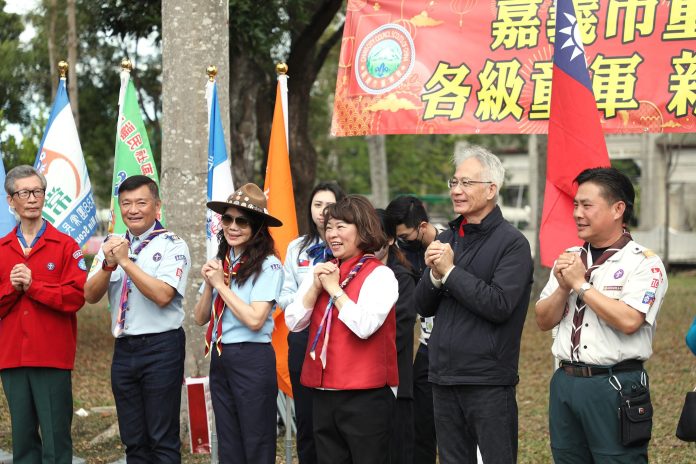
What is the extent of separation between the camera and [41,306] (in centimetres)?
576

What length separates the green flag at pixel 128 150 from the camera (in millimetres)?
6676

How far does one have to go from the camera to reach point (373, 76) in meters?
7.52

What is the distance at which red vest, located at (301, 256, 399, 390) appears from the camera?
16.2 ft

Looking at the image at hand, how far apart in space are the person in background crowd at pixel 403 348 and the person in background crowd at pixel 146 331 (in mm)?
1255

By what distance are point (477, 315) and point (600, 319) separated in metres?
0.59

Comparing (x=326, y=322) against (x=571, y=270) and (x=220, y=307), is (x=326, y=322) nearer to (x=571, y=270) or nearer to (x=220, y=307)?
(x=220, y=307)

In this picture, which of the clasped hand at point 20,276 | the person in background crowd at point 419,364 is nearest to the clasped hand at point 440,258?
the person in background crowd at point 419,364

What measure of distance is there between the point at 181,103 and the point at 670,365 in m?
7.41

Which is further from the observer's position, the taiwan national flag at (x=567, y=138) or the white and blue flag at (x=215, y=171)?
the white and blue flag at (x=215, y=171)

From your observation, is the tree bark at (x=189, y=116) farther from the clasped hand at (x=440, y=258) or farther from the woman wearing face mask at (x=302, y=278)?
the clasped hand at (x=440, y=258)

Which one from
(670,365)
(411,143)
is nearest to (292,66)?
(670,365)

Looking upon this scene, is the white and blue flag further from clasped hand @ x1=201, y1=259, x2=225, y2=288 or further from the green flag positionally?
clasped hand @ x1=201, y1=259, x2=225, y2=288

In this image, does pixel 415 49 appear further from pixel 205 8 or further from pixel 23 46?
pixel 23 46

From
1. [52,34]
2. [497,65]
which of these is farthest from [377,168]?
[497,65]
